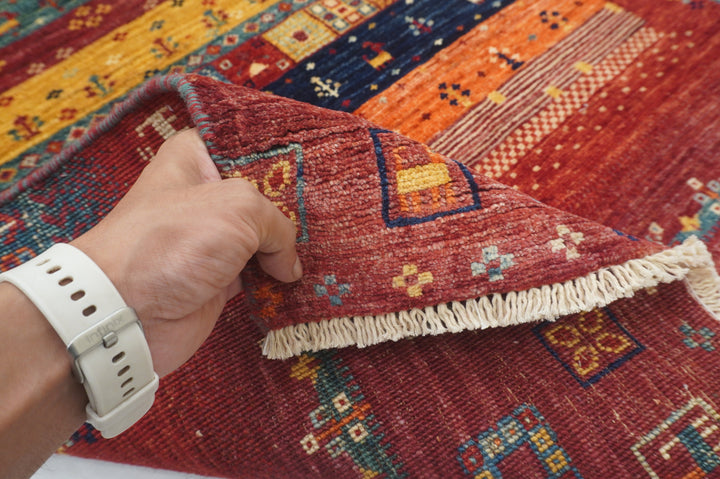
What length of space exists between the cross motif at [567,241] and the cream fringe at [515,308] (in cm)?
4

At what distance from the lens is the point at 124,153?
981 mm

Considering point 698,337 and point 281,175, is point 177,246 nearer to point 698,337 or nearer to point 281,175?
point 281,175

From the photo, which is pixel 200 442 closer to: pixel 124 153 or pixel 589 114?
pixel 124 153

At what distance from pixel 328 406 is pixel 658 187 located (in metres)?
0.78

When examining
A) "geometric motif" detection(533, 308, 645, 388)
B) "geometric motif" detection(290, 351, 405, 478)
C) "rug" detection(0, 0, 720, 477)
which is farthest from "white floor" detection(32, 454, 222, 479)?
"geometric motif" detection(533, 308, 645, 388)

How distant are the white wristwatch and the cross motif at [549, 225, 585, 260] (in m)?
0.58

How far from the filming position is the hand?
0.58 metres

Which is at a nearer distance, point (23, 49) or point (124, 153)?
point (124, 153)

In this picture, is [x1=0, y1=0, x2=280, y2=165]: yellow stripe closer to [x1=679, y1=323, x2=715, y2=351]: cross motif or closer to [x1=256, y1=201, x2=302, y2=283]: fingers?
[x1=256, y1=201, x2=302, y2=283]: fingers

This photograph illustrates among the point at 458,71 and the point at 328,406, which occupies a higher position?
the point at 458,71

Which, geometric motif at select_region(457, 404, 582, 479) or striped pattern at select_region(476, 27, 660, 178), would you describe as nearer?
geometric motif at select_region(457, 404, 582, 479)

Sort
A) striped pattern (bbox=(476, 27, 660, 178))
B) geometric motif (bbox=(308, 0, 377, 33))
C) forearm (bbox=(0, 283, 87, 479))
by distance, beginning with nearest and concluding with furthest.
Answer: forearm (bbox=(0, 283, 87, 479)) < striped pattern (bbox=(476, 27, 660, 178)) < geometric motif (bbox=(308, 0, 377, 33))

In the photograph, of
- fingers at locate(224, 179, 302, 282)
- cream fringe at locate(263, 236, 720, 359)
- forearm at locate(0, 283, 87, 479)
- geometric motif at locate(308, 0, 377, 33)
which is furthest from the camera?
geometric motif at locate(308, 0, 377, 33)

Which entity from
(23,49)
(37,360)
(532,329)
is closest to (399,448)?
(532,329)
